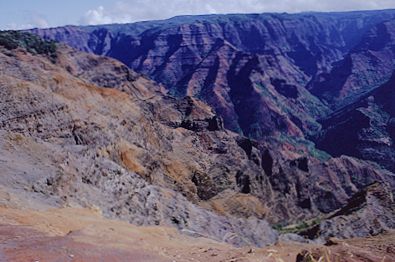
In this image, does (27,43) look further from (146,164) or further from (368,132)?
(368,132)

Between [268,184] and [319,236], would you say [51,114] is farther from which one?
[268,184]

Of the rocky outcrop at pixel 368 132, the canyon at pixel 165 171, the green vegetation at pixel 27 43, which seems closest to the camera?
the canyon at pixel 165 171

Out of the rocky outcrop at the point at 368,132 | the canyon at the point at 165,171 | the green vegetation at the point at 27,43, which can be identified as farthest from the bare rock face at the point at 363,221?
the rocky outcrop at the point at 368,132

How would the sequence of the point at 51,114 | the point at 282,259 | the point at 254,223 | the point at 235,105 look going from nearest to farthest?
1. the point at 282,259
2. the point at 254,223
3. the point at 51,114
4. the point at 235,105

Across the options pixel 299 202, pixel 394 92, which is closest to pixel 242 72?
pixel 394 92

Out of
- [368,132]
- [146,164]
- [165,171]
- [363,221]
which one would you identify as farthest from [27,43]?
[363,221]

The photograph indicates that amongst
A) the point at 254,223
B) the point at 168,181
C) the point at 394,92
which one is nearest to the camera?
the point at 254,223

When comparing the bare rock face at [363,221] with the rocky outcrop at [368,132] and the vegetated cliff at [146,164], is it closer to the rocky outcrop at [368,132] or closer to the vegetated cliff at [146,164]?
the vegetated cliff at [146,164]
